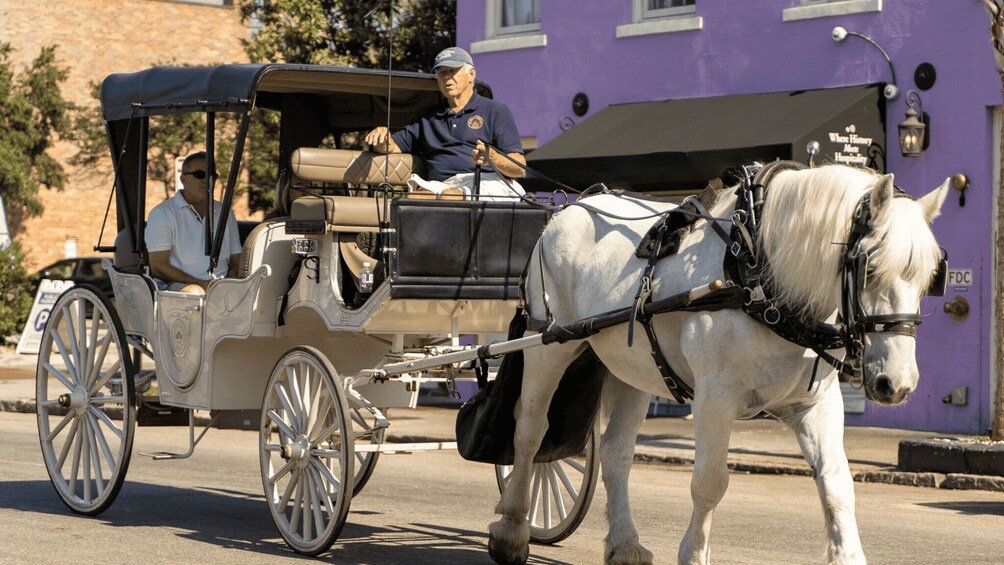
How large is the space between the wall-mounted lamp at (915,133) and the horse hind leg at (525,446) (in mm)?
8859

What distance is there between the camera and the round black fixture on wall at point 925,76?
1557 cm

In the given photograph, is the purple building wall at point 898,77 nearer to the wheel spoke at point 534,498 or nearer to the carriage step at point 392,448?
the wheel spoke at point 534,498

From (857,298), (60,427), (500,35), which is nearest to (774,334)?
(857,298)

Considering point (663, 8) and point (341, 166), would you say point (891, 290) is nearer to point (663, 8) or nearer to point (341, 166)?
point (341, 166)

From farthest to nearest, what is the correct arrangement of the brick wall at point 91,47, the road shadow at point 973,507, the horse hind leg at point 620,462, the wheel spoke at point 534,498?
1. the brick wall at point 91,47
2. the road shadow at point 973,507
3. the wheel spoke at point 534,498
4. the horse hind leg at point 620,462

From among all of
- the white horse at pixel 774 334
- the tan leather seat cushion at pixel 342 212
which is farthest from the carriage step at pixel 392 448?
the white horse at pixel 774 334

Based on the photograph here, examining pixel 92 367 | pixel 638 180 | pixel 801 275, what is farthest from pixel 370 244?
pixel 638 180

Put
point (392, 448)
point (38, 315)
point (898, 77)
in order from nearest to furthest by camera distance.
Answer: point (392, 448) < point (898, 77) < point (38, 315)

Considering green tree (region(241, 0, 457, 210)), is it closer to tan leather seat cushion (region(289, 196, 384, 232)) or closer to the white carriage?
the white carriage

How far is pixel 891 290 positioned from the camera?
5.69 m

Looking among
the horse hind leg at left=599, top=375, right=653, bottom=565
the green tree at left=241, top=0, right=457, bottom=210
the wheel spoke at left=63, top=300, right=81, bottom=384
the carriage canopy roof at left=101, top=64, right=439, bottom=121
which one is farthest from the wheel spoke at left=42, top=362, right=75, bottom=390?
the green tree at left=241, top=0, right=457, bottom=210

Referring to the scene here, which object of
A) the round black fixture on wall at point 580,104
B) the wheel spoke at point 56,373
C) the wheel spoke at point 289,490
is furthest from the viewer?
the round black fixture on wall at point 580,104

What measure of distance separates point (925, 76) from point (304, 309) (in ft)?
30.0

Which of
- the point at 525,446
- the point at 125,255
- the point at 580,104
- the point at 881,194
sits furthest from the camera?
the point at 580,104
